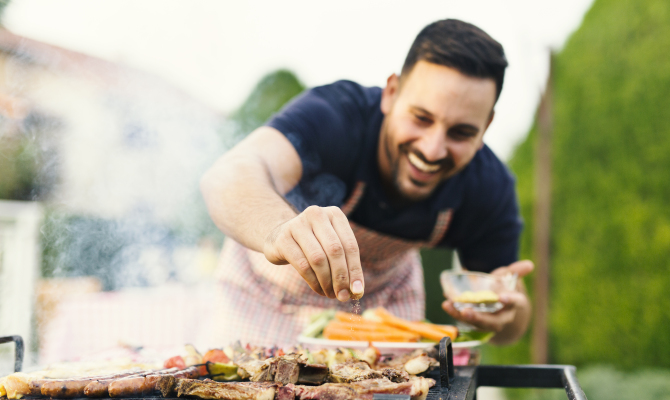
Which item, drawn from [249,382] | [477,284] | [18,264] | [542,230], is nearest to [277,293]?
[477,284]

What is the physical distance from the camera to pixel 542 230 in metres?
5.26

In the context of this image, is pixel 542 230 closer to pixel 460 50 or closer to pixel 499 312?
pixel 499 312

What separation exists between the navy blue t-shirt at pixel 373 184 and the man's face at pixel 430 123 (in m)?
0.11

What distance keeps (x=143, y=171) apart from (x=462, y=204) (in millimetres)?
3341

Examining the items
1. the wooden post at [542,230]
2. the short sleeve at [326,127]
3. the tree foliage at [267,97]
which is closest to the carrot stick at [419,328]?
the short sleeve at [326,127]

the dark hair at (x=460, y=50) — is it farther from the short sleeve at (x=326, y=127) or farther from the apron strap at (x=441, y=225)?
the apron strap at (x=441, y=225)

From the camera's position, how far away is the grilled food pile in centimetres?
108

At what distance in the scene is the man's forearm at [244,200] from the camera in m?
1.29

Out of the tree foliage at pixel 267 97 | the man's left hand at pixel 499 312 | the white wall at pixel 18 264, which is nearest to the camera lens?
the man's left hand at pixel 499 312

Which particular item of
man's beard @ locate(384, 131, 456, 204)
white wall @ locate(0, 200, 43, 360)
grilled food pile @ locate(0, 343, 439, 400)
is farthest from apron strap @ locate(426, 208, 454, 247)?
white wall @ locate(0, 200, 43, 360)

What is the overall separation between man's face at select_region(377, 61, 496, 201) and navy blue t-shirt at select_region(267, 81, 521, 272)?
114 mm

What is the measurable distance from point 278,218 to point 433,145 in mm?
920

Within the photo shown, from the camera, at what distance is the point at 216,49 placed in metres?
5.06

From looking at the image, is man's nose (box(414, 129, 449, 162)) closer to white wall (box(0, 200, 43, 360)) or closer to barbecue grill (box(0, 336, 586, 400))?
barbecue grill (box(0, 336, 586, 400))
